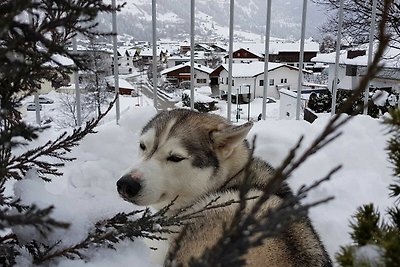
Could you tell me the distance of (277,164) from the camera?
138 inches

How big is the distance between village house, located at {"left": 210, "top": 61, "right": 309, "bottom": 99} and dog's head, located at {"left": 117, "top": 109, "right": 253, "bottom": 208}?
10.7 feet

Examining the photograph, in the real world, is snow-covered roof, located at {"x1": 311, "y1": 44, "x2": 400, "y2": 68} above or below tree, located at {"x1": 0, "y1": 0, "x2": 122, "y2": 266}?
below

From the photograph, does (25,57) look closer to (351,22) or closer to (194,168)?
(194,168)

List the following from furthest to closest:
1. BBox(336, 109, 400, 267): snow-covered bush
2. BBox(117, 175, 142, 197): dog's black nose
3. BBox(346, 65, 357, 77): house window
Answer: BBox(346, 65, 357, 77): house window
BBox(117, 175, 142, 197): dog's black nose
BBox(336, 109, 400, 267): snow-covered bush

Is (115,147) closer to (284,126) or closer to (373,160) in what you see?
(284,126)

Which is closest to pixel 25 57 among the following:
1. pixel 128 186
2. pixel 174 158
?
pixel 128 186

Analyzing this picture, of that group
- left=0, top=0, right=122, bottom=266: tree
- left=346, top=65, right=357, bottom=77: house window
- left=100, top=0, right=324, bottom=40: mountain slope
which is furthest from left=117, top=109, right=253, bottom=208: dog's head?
left=346, top=65, right=357, bottom=77: house window

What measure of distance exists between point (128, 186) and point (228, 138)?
750 mm

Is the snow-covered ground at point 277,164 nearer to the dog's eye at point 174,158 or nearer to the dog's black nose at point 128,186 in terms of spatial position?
the dog's black nose at point 128,186

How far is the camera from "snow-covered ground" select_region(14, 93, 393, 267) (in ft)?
6.47

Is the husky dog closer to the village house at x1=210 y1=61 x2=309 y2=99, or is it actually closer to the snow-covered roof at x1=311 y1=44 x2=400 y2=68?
the snow-covered roof at x1=311 y1=44 x2=400 y2=68

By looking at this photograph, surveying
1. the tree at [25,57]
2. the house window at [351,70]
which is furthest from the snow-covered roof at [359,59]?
the tree at [25,57]

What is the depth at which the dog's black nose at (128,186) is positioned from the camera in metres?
2.29

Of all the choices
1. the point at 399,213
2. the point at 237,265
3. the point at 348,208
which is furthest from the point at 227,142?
the point at 237,265
